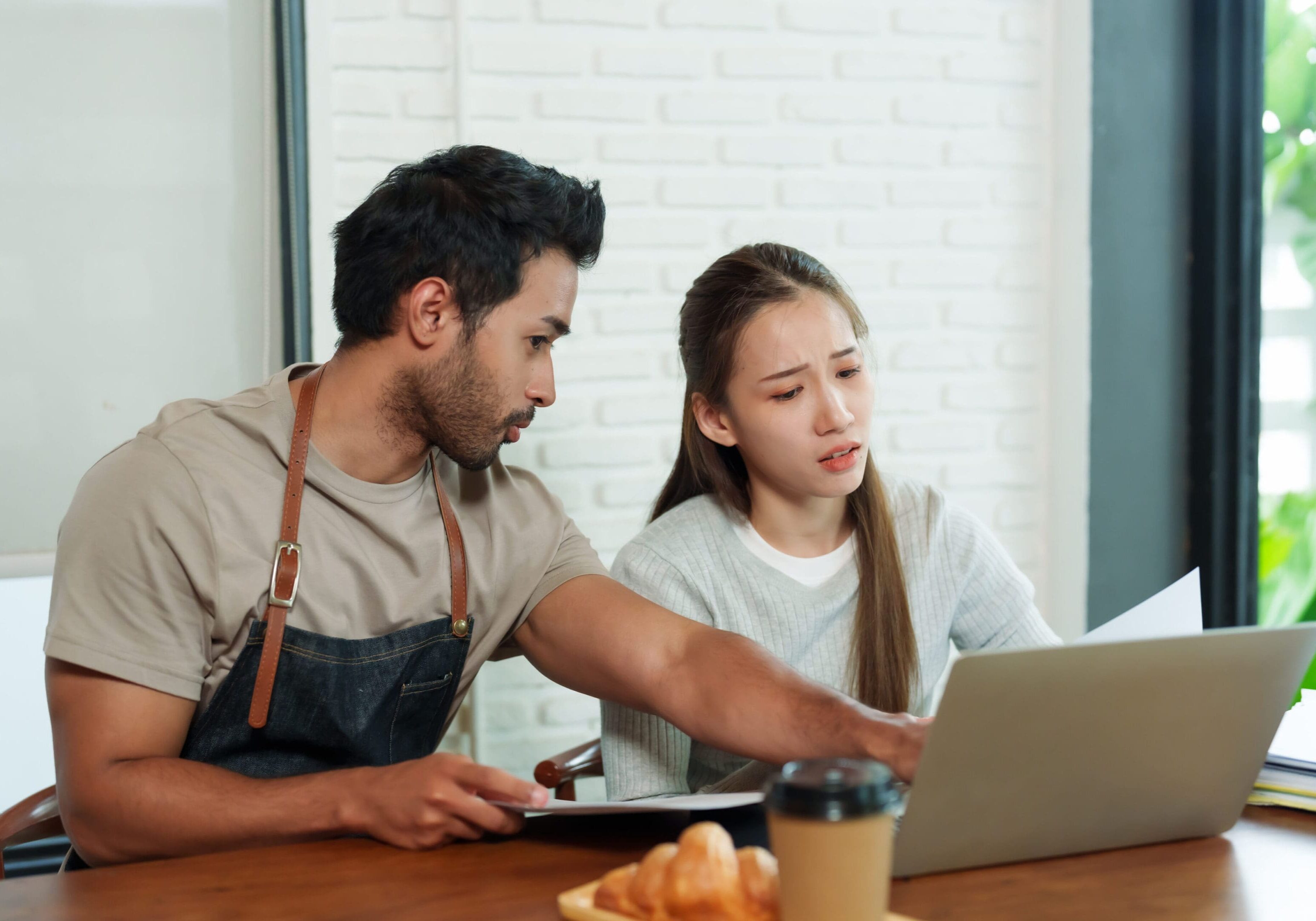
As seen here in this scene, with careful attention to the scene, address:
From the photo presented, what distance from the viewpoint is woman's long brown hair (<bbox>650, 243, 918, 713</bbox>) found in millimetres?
1653

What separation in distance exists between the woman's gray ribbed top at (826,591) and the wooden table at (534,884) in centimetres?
56

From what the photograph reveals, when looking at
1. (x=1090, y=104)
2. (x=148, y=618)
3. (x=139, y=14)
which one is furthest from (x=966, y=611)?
(x=139, y=14)

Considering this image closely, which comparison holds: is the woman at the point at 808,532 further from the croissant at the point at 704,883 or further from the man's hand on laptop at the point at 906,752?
the croissant at the point at 704,883

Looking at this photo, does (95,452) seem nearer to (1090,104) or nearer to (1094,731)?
(1094,731)

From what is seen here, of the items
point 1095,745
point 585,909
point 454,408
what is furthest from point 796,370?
point 585,909

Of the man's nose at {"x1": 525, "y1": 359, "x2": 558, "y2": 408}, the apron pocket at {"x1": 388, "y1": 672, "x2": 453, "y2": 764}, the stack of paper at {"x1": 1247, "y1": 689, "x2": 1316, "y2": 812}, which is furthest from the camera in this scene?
the man's nose at {"x1": 525, "y1": 359, "x2": 558, "y2": 408}

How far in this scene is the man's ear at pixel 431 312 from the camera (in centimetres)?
153

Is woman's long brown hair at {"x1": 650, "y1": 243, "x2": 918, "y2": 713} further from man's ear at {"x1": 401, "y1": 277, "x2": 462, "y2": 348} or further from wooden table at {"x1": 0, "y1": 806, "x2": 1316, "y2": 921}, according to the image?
wooden table at {"x1": 0, "y1": 806, "x2": 1316, "y2": 921}

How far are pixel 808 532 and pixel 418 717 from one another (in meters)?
0.60

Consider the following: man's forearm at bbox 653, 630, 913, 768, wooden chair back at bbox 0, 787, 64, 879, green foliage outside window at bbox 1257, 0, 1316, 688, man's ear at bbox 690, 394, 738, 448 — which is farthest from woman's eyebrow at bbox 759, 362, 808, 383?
green foliage outside window at bbox 1257, 0, 1316, 688

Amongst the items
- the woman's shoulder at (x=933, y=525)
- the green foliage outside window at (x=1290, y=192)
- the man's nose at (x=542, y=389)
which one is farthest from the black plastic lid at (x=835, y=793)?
the green foliage outside window at (x=1290, y=192)

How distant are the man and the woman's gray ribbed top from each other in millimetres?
145

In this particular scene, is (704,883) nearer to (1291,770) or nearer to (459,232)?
(1291,770)

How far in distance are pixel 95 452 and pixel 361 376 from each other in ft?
3.13
